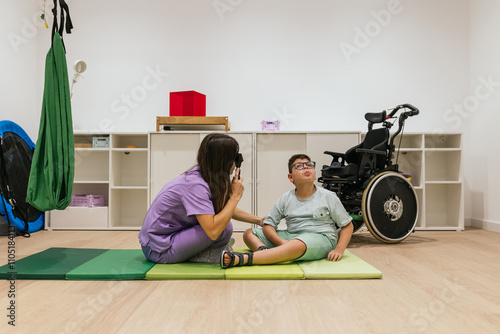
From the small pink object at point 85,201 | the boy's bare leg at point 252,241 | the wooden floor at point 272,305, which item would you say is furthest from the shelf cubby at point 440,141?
the small pink object at point 85,201

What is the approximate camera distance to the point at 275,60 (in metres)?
4.46

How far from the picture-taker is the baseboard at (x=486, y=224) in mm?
3869

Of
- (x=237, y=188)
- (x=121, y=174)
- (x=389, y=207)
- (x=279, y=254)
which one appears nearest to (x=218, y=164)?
(x=237, y=188)

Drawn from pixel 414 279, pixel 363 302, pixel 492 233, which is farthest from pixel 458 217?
pixel 363 302

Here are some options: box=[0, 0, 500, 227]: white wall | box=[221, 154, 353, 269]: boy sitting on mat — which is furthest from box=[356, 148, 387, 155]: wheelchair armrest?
box=[0, 0, 500, 227]: white wall

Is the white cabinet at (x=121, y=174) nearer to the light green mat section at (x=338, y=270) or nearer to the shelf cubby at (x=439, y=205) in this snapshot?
the light green mat section at (x=338, y=270)

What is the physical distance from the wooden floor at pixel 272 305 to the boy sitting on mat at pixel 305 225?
282 millimetres

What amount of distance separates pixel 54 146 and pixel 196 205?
1063 millimetres

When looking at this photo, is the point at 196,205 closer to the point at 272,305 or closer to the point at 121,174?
the point at 272,305

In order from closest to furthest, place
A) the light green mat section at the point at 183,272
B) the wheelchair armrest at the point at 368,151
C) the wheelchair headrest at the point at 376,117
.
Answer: the light green mat section at the point at 183,272
the wheelchair armrest at the point at 368,151
the wheelchair headrest at the point at 376,117

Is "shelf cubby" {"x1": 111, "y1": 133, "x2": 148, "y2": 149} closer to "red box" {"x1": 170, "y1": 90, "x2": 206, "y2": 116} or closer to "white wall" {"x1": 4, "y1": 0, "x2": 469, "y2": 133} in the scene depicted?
"white wall" {"x1": 4, "y1": 0, "x2": 469, "y2": 133}

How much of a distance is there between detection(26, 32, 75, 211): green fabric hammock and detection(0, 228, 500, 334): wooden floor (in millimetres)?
615

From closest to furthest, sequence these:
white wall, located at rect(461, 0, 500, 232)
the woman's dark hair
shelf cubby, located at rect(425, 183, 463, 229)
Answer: the woman's dark hair, white wall, located at rect(461, 0, 500, 232), shelf cubby, located at rect(425, 183, 463, 229)

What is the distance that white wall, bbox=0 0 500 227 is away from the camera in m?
4.43
